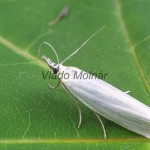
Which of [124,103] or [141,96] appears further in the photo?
[141,96]

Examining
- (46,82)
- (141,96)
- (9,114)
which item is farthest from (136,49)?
(9,114)

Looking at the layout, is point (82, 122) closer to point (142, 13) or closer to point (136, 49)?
point (136, 49)

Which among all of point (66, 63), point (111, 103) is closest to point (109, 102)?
point (111, 103)

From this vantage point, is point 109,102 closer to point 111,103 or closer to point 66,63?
point 111,103

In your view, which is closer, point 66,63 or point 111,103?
point 111,103
